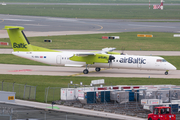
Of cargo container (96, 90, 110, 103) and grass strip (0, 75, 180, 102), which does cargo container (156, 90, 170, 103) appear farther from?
grass strip (0, 75, 180, 102)

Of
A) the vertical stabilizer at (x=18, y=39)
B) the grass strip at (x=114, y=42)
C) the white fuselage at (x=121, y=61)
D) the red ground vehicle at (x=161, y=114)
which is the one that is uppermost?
the grass strip at (x=114, y=42)

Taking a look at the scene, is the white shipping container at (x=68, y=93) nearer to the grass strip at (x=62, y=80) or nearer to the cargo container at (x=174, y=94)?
the grass strip at (x=62, y=80)

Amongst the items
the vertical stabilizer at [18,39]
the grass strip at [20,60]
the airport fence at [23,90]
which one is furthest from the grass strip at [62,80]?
the grass strip at [20,60]

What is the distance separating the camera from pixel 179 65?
2228 inches

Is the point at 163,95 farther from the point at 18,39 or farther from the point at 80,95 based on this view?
the point at 18,39

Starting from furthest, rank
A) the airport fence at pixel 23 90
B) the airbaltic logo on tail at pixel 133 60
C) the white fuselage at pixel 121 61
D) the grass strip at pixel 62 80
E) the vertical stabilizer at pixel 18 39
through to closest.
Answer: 1. the vertical stabilizer at pixel 18 39
2. the airbaltic logo on tail at pixel 133 60
3. the white fuselage at pixel 121 61
4. the grass strip at pixel 62 80
5. the airport fence at pixel 23 90

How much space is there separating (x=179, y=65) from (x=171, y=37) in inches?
1448

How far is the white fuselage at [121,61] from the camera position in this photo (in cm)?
4931

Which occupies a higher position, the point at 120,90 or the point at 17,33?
the point at 17,33

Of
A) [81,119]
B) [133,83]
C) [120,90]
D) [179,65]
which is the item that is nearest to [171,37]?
[179,65]

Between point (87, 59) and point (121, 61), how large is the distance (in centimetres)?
528

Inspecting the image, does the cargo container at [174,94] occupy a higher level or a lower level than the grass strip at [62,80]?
lower

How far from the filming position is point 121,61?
49688mm

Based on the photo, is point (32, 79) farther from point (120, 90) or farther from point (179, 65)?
point (179, 65)
